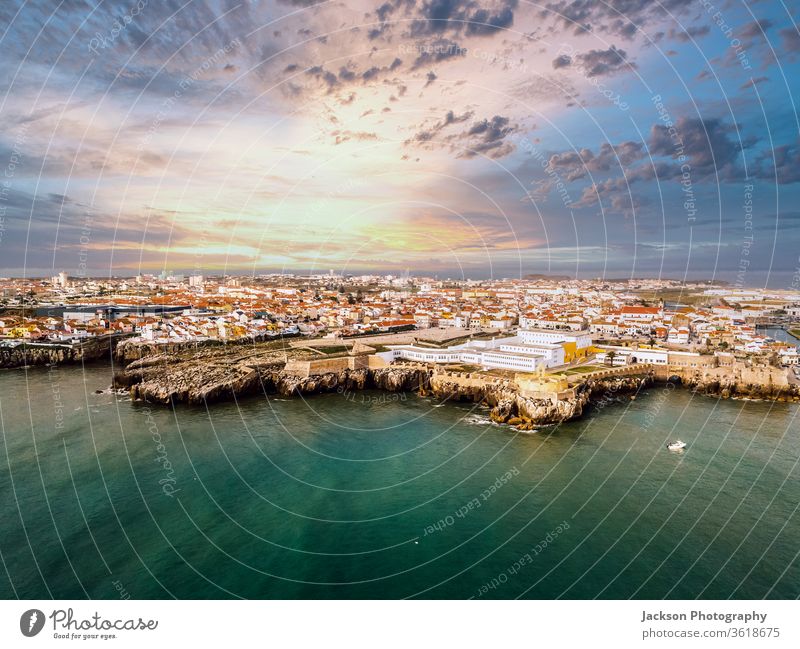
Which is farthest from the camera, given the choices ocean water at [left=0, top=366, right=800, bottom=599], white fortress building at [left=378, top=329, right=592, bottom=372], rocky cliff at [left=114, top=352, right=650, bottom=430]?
white fortress building at [left=378, top=329, right=592, bottom=372]

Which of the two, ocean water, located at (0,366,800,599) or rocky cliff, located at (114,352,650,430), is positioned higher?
rocky cliff, located at (114,352,650,430)

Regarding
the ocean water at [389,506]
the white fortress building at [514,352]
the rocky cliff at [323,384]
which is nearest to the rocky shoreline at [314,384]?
the rocky cliff at [323,384]

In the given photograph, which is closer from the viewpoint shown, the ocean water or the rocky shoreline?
the ocean water

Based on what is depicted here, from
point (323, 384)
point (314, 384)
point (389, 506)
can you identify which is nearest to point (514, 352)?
point (323, 384)

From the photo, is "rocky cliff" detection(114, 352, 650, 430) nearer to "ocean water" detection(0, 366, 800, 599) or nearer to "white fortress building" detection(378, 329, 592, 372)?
"ocean water" detection(0, 366, 800, 599)

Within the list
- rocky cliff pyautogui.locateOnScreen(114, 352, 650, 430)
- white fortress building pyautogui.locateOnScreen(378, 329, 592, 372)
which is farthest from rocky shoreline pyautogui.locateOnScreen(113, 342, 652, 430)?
white fortress building pyautogui.locateOnScreen(378, 329, 592, 372)

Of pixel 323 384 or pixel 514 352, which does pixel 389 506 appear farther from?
pixel 514 352
